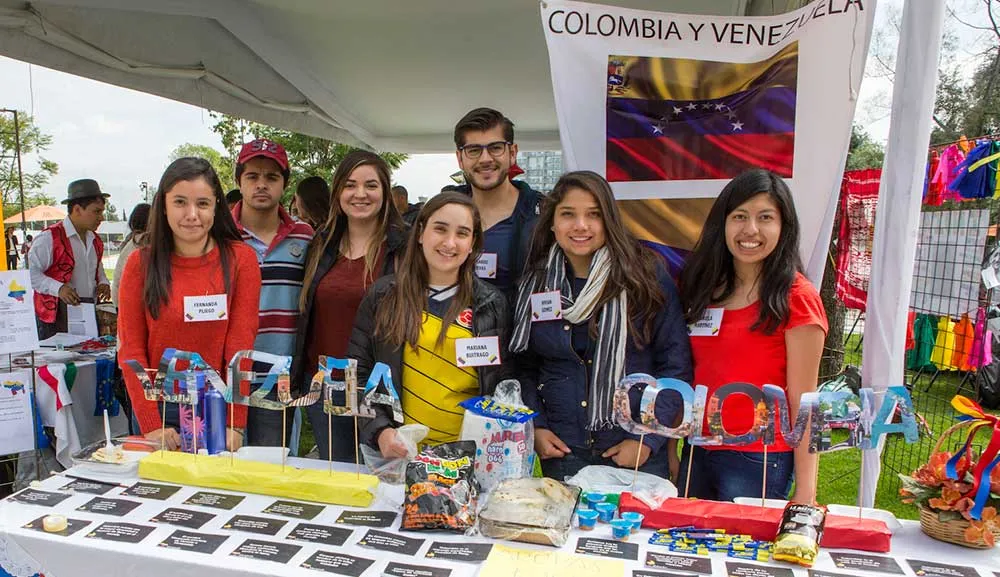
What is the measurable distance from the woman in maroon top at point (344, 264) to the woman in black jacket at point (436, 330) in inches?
14.6

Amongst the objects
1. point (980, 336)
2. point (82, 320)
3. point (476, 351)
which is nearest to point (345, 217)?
point (476, 351)

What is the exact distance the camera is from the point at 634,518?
1444 mm

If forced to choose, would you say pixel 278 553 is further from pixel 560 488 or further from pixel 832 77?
pixel 832 77

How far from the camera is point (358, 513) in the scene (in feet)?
5.00

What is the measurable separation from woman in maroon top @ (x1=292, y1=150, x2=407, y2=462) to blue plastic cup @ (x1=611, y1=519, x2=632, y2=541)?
3.81 ft

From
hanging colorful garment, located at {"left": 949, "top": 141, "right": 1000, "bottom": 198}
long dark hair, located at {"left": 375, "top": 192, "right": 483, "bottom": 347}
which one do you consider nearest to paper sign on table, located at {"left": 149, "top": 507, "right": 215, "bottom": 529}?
long dark hair, located at {"left": 375, "top": 192, "right": 483, "bottom": 347}

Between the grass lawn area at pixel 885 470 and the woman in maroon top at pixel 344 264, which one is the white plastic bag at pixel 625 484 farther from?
the grass lawn area at pixel 885 470

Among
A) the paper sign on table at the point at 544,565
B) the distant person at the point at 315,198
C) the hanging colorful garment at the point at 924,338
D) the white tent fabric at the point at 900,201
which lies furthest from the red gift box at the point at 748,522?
the hanging colorful garment at the point at 924,338

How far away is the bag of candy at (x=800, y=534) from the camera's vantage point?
1288 millimetres

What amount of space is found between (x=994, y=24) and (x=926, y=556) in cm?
1079

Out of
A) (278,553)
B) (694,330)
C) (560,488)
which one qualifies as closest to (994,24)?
(694,330)

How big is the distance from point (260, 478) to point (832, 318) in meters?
5.00

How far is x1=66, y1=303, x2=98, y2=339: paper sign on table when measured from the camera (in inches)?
154

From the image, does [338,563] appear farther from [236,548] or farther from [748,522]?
[748,522]
